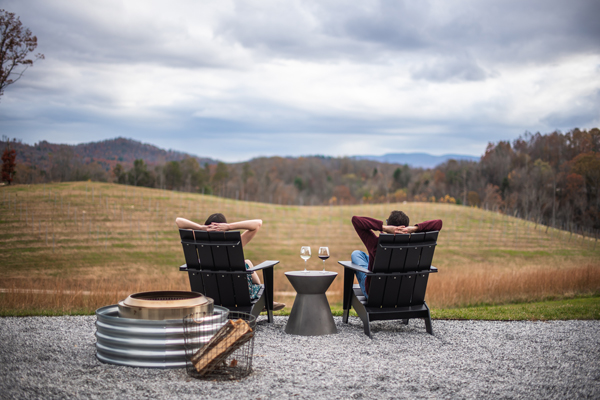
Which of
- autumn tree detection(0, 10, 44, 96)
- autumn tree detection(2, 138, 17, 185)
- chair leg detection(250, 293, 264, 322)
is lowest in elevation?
chair leg detection(250, 293, 264, 322)

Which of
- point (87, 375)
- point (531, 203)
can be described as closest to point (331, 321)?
point (87, 375)

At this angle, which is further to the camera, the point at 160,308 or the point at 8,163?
the point at 8,163

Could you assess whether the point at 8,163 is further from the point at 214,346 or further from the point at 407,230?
the point at 214,346

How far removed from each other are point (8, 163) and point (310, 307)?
21.0m

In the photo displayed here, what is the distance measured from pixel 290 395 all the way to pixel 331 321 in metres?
1.89

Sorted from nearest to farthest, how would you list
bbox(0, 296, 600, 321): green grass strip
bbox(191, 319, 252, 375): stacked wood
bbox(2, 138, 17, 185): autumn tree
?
1. bbox(191, 319, 252, 375): stacked wood
2. bbox(0, 296, 600, 321): green grass strip
3. bbox(2, 138, 17, 185): autumn tree

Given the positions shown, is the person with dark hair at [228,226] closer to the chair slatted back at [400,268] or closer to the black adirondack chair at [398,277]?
the black adirondack chair at [398,277]

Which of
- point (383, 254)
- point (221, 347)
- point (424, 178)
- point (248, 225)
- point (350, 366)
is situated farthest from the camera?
point (424, 178)

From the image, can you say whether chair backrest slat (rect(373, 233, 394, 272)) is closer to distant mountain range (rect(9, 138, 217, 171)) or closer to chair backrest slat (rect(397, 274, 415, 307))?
chair backrest slat (rect(397, 274, 415, 307))

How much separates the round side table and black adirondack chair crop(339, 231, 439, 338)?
1.16ft

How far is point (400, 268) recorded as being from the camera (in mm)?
4711

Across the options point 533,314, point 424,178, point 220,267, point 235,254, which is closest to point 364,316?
point 235,254

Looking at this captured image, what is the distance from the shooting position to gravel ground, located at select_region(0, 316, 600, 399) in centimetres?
309

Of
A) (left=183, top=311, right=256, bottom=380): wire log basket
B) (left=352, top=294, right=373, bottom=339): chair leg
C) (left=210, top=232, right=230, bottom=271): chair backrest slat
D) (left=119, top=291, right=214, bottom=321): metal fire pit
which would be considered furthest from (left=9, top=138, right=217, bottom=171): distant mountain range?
(left=183, top=311, right=256, bottom=380): wire log basket
